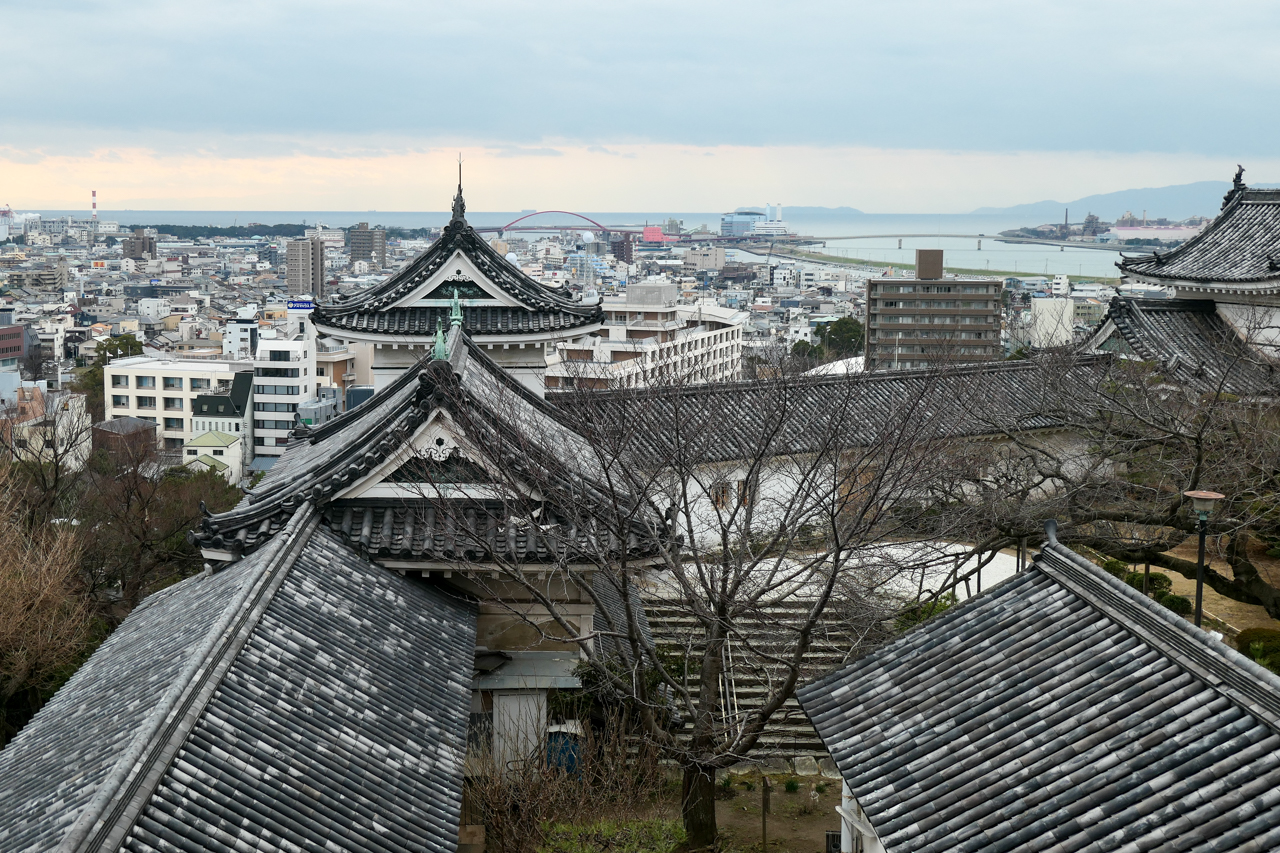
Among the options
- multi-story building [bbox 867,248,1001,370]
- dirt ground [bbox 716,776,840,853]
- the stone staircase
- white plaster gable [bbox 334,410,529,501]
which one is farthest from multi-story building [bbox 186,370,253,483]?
white plaster gable [bbox 334,410,529,501]

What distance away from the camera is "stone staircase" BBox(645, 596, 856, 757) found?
618 inches

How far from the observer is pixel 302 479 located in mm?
12047

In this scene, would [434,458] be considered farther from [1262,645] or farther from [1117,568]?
A: [1117,568]

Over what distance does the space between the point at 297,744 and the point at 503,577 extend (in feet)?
14.0

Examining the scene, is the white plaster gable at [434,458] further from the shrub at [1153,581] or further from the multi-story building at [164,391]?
the multi-story building at [164,391]

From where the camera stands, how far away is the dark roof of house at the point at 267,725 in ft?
22.2

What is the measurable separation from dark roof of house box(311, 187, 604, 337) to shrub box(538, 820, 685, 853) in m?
11.7

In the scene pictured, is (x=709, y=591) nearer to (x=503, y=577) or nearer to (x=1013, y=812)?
(x=503, y=577)

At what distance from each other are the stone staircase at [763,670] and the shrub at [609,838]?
4.10m

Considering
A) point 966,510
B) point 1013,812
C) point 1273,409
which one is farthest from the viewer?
point 1273,409

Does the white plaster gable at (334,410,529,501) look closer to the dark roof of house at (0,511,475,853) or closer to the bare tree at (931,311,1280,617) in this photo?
the dark roof of house at (0,511,475,853)

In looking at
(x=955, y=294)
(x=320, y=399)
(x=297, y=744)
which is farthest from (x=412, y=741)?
(x=955, y=294)

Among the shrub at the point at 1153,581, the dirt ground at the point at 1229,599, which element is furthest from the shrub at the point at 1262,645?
the shrub at the point at 1153,581

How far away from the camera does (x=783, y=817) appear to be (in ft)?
44.4
